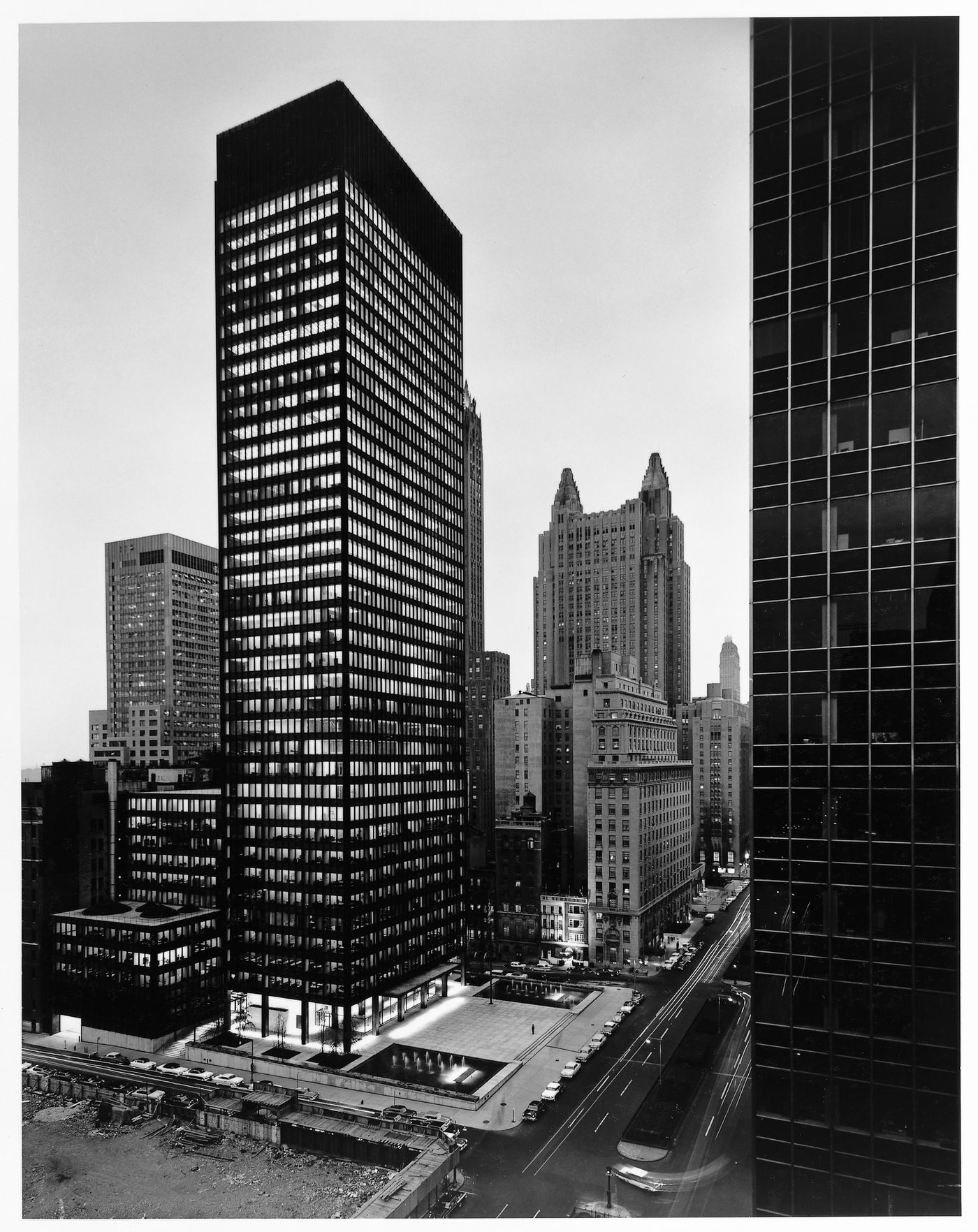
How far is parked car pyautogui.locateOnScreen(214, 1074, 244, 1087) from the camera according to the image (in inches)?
1427

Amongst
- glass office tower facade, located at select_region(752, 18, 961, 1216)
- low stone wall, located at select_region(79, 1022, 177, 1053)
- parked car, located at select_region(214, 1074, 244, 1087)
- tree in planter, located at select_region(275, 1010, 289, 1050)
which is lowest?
tree in planter, located at select_region(275, 1010, 289, 1050)

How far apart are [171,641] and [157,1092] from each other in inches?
3472

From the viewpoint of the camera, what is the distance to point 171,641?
115 metres

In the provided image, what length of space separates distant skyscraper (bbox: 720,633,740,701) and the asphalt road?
58.7 m

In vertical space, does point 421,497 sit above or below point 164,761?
above

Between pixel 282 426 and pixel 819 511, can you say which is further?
pixel 282 426

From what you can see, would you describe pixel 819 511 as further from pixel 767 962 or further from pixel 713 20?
pixel 713 20

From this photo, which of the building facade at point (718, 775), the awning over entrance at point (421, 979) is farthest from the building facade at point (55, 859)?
the building facade at point (718, 775)

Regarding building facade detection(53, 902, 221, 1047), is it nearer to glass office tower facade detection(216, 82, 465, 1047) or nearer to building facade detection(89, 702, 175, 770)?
glass office tower facade detection(216, 82, 465, 1047)

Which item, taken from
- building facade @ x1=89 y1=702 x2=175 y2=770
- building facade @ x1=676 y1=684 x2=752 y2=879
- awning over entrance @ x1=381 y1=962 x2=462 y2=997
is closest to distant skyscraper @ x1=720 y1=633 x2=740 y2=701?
building facade @ x1=676 y1=684 x2=752 y2=879

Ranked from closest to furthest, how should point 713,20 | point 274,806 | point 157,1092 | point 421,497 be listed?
point 713,20 < point 157,1092 < point 274,806 < point 421,497

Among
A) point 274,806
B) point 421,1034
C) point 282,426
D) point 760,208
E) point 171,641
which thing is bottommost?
point 421,1034

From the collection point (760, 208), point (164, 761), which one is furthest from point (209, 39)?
point (164, 761)

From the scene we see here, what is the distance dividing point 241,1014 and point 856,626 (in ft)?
141
